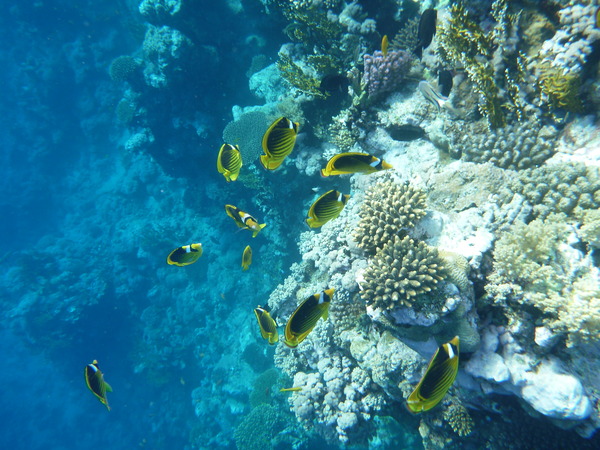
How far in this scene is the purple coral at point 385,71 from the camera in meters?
5.29

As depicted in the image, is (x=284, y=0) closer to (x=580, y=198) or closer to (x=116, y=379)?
(x=580, y=198)

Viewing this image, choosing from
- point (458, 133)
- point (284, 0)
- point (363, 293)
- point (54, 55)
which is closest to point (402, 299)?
point (363, 293)

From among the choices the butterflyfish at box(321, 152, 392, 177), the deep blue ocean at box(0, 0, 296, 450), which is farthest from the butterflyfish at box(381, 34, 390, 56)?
the deep blue ocean at box(0, 0, 296, 450)

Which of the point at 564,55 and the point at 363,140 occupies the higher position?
the point at 363,140

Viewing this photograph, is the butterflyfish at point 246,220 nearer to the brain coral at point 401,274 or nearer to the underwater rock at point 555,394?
the brain coral at point 401,274

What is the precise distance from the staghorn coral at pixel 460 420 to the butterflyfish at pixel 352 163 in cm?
351

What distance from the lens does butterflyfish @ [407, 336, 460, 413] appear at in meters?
1.98

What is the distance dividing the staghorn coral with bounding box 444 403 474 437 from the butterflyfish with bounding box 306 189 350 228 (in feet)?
10.5

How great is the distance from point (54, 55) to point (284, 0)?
914 inches

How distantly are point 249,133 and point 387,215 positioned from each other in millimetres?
5769

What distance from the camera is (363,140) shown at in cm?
591

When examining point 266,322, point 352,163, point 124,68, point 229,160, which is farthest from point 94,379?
point 124,68

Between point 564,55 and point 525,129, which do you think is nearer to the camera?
point 564,55

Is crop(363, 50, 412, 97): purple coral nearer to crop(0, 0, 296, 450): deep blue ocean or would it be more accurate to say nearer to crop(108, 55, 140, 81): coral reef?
crop(0, 0, 296, 450): deep blue ocean
